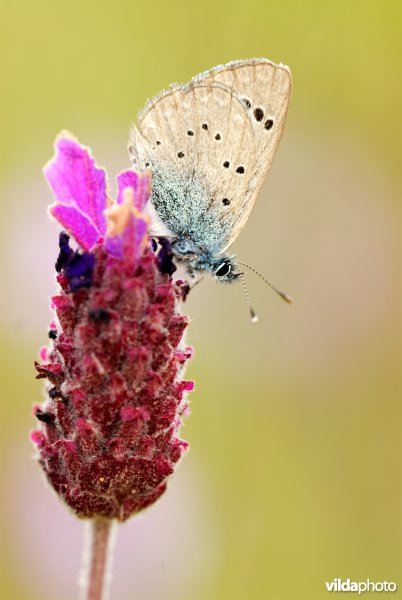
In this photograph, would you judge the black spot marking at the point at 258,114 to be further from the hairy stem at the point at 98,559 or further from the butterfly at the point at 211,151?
the hairy stem at the point at 98,559

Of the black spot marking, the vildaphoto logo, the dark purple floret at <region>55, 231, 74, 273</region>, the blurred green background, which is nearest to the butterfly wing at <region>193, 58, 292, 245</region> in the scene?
the black spot marking

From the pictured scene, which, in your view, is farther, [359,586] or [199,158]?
[359,586]

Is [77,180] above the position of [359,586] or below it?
above

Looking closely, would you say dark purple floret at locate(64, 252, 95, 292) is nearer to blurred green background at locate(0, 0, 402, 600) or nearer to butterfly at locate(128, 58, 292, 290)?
butterfly at locate(128, 58, 292, 290)

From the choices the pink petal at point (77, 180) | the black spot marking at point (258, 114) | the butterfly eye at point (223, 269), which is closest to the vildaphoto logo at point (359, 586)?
the butterfly eye at point (223, 269)

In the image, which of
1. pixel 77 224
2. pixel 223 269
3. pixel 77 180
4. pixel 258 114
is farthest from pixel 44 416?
pixel 258 114

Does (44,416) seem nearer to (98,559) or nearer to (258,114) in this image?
(98,559)

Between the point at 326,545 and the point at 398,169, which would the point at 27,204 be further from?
the point at 326,545
